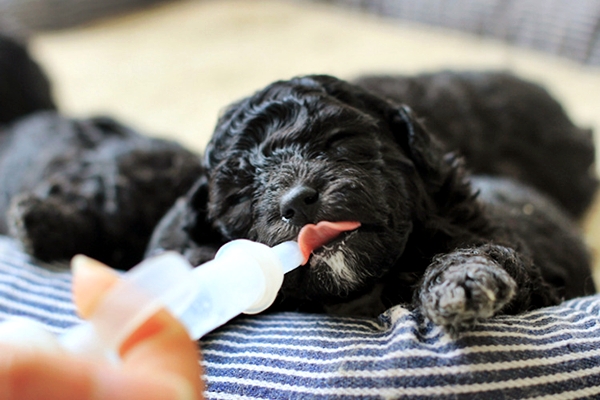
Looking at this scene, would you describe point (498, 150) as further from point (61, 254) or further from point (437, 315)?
point (61, 254)

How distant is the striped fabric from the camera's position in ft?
4.50

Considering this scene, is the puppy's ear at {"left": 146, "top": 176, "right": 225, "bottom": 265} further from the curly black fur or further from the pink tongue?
the curly black fur

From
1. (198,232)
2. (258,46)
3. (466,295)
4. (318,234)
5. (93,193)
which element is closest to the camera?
(466,295)

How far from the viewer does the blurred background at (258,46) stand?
17.3 feet

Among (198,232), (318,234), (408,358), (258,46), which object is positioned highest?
Answer: (318,234)

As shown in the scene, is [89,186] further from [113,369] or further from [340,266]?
[113,369]

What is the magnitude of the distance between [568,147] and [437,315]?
8.41 ft

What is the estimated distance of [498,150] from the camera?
347 centimetres

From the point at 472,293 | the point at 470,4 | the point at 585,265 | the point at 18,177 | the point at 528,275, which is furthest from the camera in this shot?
the point at 470,4

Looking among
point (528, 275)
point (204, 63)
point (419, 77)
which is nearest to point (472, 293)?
point (528, 275)

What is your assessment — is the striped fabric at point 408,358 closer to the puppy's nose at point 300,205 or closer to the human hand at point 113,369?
the puppy's nose at point 300,205

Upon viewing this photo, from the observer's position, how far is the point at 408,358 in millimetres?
1412

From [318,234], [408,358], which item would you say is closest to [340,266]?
[318,234]

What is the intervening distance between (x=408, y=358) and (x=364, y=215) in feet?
1.46
